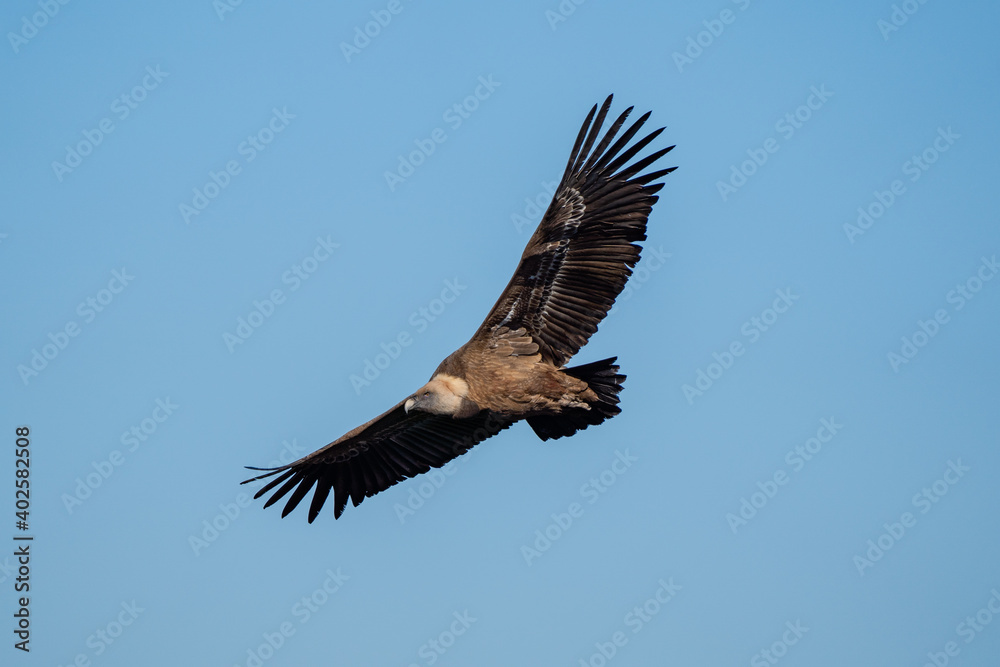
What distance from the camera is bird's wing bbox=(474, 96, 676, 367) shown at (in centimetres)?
1469

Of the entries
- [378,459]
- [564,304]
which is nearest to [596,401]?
[564,304]

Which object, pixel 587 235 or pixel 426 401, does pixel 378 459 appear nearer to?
pixel 426 401

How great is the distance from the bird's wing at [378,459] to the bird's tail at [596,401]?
3.24 feet

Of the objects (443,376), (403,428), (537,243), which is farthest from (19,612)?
(537,243)

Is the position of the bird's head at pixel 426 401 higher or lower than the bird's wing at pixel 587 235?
lower

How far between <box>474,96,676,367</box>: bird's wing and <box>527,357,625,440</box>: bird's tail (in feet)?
2.05

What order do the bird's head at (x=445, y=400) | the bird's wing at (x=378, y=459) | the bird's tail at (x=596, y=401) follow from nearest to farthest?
the bird's head at (x=445, y=400), the bird's tail at (x=596, y=401), the bird's wing at (x=378, y=459)

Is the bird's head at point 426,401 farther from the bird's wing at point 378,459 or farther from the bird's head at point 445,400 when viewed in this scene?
the bird's wing at point 378,459

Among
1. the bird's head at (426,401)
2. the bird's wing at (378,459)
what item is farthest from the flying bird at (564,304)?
the bird's wing at (378,459)

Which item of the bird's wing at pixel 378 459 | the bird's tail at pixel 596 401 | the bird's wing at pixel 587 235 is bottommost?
the bird's wing at pixel 378 459

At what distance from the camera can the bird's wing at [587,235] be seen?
48.2 feet

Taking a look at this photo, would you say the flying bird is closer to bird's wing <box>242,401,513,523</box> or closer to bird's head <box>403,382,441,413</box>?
bird's head <box>403,382,441,413</box>

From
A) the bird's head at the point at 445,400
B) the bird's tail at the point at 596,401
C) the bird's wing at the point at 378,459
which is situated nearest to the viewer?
the bird's head at the point at 445,400

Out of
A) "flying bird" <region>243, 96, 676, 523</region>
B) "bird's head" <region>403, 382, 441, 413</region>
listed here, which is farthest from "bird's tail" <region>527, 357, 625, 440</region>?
"bird's head" <region>403, 382, 441, 413</region>
